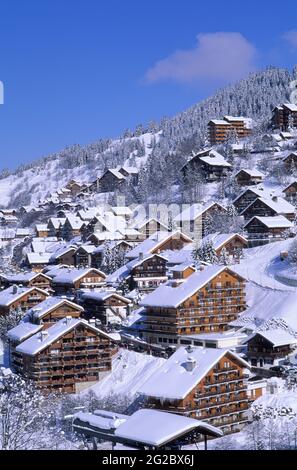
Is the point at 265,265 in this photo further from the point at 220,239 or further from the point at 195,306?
the point at 195,306

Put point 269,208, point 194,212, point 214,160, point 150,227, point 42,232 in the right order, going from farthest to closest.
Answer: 1. point 42,232
2. point 214,160
3. point 150,227
4. point 194,212
5. point 269,208

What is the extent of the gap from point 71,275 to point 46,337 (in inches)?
533

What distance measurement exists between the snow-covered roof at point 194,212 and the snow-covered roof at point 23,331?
65.1 feet

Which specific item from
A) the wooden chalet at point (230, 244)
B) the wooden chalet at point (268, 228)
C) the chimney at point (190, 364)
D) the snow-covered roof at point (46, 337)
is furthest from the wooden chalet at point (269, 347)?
the wooden chalet at point (268, 228)

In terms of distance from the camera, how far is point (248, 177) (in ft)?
185

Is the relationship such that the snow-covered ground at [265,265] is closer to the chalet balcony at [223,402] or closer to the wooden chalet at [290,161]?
the chalet balcony at [223,402]

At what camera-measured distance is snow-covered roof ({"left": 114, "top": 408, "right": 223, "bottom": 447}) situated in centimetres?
1666

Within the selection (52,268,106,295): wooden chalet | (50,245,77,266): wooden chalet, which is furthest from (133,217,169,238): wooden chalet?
(52,268,106,295): wooden chalet

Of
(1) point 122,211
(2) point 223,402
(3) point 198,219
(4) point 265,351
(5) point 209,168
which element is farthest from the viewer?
(5) point 209,168

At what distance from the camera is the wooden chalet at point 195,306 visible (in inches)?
1217

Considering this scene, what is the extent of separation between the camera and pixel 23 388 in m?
25.9

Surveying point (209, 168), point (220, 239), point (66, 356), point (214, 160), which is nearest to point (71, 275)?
point (220, 239)

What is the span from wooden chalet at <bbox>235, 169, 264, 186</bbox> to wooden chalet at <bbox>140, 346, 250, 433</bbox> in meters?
34.4

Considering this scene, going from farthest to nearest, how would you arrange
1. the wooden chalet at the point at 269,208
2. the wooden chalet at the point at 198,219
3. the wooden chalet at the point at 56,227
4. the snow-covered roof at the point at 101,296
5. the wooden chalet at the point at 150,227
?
the wooden chalet at the point at 56,227 → the wooden chalet at the point at 150,227 → the wooden chalet at the point at 198,219 → the wooden chalet at the point at 269,208 → the snow-covered roof at the point at 101,296
